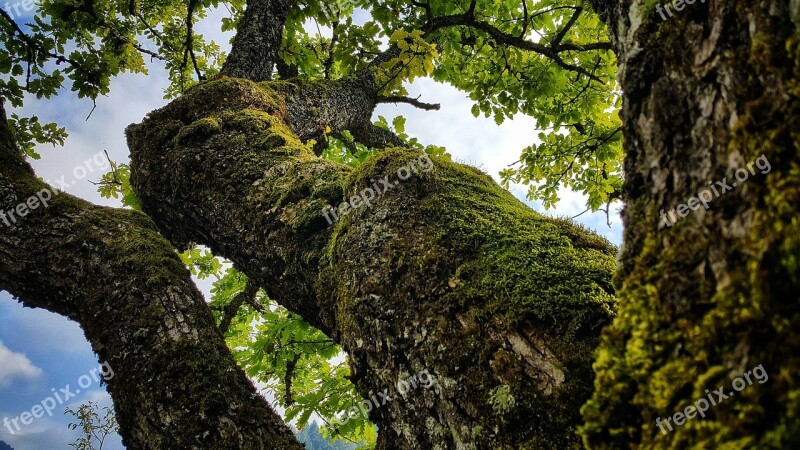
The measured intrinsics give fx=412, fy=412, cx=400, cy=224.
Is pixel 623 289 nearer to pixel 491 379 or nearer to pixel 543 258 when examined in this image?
pixel 491 379

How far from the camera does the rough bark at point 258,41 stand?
4771 mm

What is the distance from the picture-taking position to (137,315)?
235 centimetres

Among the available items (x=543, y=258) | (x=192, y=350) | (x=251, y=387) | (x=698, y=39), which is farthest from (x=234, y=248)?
(x=698, y=39)

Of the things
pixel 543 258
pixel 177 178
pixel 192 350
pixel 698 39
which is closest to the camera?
pixel 698 39

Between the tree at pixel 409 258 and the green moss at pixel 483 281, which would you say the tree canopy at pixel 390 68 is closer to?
the tree at pixel 409 258

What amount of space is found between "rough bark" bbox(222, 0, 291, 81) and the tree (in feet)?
1.80

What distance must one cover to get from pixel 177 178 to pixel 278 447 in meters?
2.17

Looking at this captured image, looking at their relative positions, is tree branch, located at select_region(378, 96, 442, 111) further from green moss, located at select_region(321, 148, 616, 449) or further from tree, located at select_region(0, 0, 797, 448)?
green moss, located at select_region(321, 148, 616, 449)

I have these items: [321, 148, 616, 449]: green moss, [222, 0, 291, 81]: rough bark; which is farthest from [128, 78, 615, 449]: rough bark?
[222, 0, 291, 81]: rough bark

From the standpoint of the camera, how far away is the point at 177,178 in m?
3.15

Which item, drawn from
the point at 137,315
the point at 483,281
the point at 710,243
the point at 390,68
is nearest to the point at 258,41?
the point at 390,68

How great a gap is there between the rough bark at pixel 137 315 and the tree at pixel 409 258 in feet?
0.04

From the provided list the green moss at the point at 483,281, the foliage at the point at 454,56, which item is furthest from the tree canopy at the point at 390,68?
the green moss at the point at 483,281

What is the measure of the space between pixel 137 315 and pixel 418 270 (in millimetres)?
1675
